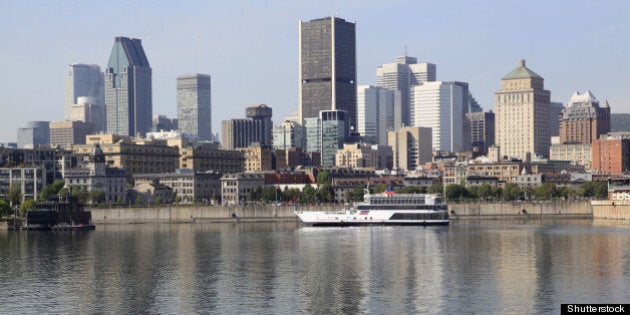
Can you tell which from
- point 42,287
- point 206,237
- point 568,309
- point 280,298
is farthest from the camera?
point 206,237

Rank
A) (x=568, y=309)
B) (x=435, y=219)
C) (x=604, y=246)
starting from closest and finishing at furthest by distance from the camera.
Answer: (x=568, y=309) → (x=604, y=246) → (x=435, y=219)

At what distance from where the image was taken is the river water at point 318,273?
91062 millimetres

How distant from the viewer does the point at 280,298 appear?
94625 mm

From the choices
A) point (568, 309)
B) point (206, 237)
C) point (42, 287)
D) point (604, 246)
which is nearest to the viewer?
point (568, 309)

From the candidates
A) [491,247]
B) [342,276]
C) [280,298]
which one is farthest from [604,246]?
[280,298]

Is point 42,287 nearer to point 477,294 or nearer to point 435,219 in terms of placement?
point 477,294

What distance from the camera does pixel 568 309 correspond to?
269 ft

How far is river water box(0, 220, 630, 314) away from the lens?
91.1 metres

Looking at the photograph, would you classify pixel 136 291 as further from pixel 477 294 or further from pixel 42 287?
pixel 477 294

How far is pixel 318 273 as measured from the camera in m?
112

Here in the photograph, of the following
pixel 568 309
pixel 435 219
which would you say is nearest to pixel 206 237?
pixel 435 219

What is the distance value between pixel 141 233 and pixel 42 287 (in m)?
81.6

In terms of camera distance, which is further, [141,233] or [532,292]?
[141,233]

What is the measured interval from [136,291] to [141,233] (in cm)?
8606
